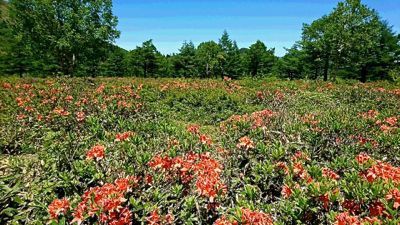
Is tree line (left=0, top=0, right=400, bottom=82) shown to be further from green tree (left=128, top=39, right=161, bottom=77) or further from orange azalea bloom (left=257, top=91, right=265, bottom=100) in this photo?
orange azalea bloom (left=257, top=91, right=265, bottom=100)

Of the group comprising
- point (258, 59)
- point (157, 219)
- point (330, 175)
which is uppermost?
point (258, 59)

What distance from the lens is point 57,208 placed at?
266 cm

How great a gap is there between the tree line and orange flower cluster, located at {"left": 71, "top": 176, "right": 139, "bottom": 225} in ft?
57.6

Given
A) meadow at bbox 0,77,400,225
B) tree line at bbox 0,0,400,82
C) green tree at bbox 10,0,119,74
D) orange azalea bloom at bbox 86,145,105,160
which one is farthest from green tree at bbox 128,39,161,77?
orange azalea bloom at bbox 86,145,105,160

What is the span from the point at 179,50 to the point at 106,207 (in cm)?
5379

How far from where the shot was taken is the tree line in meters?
29.9

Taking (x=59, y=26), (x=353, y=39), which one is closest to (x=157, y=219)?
(x=59, y=26)

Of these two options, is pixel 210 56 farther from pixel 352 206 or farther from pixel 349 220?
pixel 349 220

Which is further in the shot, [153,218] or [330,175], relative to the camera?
[330,175]

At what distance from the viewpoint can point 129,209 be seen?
296 centimetres

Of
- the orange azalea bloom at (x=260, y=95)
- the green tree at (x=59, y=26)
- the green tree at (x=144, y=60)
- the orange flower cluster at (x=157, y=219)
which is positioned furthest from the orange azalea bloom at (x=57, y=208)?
the green tree at (x=144, y=60)

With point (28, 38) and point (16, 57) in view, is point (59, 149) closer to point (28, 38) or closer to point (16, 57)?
point (28, 38)

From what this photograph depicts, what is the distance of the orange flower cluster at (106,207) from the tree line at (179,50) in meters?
17.6

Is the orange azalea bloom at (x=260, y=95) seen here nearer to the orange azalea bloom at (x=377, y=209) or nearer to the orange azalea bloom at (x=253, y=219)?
the orange azalea bloom at (x=377, y=209)
